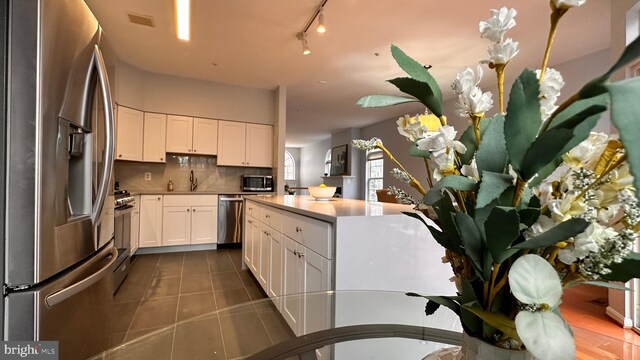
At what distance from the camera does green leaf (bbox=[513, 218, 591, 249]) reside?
307mm

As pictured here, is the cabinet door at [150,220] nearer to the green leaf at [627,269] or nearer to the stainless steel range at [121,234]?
the stainless steel range at [121,234]

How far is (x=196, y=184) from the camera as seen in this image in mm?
5199

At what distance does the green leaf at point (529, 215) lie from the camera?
0.37 metres

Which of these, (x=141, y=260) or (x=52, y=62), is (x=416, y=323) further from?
(x=141, y=260)

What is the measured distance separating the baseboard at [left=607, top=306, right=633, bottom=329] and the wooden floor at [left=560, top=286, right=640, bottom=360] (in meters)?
0.03

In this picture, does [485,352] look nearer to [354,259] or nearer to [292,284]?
[354,259]

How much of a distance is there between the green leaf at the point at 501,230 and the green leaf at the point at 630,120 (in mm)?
109

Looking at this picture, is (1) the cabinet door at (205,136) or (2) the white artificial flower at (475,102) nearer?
(2) the white artificial flower at (475,102)

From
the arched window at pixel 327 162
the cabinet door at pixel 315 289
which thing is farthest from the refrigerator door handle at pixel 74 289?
the arched window at pixel 327 162

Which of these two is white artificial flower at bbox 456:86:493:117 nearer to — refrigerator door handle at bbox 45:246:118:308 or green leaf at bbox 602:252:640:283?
green leaf at bbox 602:252:640:283

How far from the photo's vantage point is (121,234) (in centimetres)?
321

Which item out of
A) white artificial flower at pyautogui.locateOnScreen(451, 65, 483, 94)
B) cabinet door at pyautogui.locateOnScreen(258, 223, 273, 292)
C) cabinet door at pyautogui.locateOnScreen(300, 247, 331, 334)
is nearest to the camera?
white artificial flower at pyautogui.locateOnScreen(451, 65, 483, 94)

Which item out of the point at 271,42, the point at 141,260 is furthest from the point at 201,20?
the point at 141,260

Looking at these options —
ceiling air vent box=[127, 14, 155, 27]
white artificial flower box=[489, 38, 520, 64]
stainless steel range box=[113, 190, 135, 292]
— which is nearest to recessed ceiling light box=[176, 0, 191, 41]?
ceiling air vent box=[127, 14, 155, 27]
